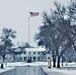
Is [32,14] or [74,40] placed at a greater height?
[32,14]

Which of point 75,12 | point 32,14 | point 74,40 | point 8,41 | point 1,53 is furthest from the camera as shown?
point 8,41

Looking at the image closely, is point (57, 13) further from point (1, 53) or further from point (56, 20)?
point (1, 53)

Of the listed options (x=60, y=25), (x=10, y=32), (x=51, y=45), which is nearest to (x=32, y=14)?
(x=51, y=45)

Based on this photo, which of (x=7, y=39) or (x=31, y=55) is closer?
(x=7, y=39)

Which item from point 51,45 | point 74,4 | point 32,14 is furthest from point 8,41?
point 74,4

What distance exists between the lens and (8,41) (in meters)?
96.1

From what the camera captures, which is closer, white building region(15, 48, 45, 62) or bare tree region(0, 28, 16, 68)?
bare tree region(0, 28, 16, 68)

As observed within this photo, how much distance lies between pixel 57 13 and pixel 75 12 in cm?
512

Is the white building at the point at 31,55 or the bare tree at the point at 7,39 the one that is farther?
the white building at the point at 31,55

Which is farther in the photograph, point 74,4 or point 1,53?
point 1,53

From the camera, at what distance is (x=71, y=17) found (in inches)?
1652

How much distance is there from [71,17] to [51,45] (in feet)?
90.7

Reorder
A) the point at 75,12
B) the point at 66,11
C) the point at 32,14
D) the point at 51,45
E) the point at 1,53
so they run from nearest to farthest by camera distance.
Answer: the point at 75,12
the point at 66,11
the point at 32,14
the point at 51,45
the point at 1,53

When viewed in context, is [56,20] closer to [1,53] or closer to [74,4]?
[74,4]
